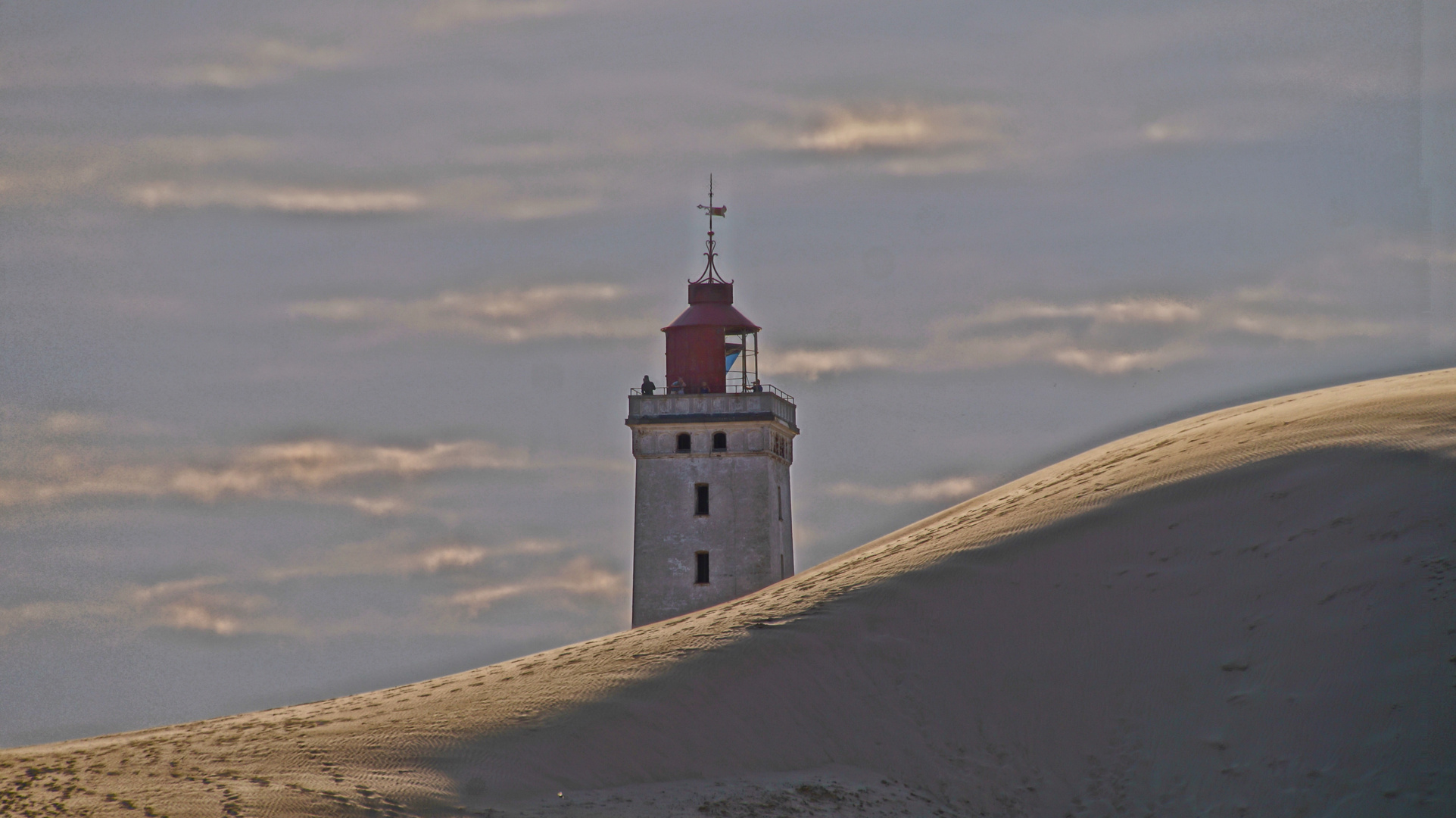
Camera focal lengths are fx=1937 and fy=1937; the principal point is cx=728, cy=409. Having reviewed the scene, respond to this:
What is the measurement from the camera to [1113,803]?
1305 inches

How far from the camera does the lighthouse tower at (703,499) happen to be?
61750 millimetres

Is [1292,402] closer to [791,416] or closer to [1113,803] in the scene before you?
[1113,803]

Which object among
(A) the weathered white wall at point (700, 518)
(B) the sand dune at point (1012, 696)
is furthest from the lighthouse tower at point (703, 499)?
(B) the sand dune at point (1012, 696)

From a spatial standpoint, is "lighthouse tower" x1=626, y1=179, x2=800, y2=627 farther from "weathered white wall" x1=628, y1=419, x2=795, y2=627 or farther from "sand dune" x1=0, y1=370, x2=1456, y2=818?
"sand dune" x1=0, y1=370, x2=1456, y2=818

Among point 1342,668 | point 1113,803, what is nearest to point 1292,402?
point 1342,668

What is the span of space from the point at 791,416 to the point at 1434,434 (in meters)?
29.0

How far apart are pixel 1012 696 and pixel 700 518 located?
26.5 meters

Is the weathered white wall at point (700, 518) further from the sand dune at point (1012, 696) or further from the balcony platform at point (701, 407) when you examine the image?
the sand dune at point (1012, 696)

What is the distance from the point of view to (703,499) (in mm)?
62438

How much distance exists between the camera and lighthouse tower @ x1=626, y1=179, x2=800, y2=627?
61.8 metres

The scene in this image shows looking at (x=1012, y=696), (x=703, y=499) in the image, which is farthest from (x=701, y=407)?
(x=1012, y=696)

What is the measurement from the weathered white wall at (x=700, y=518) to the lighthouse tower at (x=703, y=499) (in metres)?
0.02

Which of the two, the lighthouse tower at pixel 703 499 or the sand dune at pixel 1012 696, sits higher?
the lighthouse tower at pixel 703 499

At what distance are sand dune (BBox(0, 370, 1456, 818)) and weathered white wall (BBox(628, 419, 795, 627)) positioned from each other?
18482mm
